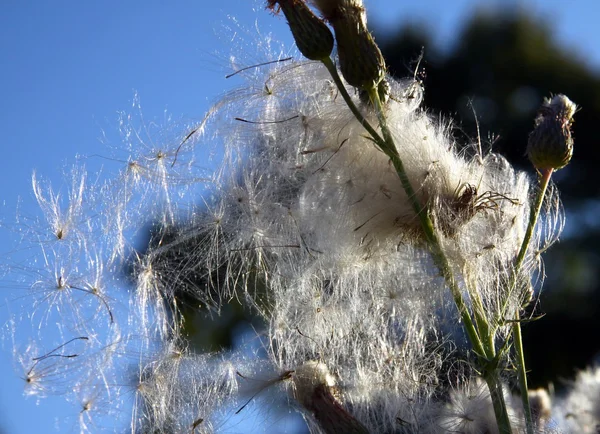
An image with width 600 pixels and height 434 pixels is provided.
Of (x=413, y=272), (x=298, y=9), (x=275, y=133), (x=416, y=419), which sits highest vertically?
(x=298, y=9)

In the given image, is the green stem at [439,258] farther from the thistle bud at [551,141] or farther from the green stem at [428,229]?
the thistle bud at [551,141]

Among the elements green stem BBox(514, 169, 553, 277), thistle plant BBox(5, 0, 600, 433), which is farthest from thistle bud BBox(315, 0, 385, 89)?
green stem BBox(514, 169, 553, 277)

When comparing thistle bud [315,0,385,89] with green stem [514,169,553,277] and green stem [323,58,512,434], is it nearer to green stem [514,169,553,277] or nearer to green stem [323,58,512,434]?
green stem [323,58,512,434]

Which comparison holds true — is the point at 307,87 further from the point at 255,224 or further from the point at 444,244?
the point at 444,244

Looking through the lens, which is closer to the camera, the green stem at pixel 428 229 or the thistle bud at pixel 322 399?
the green stem at pixel 428 229

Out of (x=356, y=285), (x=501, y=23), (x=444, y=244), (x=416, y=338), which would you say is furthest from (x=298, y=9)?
(x=501, y=23)

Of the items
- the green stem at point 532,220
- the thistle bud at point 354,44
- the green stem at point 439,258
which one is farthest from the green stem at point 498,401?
the thistle bud at point 354,44
